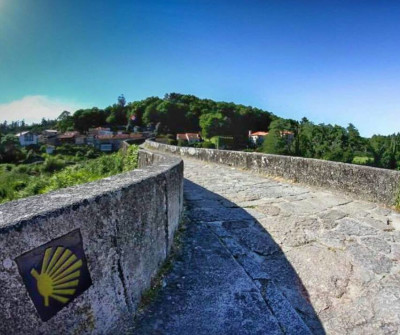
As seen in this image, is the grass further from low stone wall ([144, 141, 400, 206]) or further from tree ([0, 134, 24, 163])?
tree ([0, 134, 24, 163])

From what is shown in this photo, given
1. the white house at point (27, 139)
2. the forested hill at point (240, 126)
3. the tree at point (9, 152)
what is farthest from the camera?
the white house at point (27, 139)

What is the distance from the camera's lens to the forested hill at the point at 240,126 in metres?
63.7

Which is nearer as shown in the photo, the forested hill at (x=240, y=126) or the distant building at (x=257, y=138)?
the forested hill at (x=240, y=126)

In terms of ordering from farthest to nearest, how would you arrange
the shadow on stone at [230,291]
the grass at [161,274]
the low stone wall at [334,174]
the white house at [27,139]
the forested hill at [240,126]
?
the white house at [27,139], the forested hill at [240,126], the low stone wall at [334,174], the grass at [161,274], the shadow on stone at [230,291]

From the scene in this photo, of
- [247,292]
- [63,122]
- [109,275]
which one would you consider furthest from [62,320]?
[63,122]

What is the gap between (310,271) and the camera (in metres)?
2.69

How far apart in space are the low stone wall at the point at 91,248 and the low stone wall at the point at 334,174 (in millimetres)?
3900

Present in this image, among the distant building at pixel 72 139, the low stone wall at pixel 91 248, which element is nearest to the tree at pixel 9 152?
the distant building at pixel 72 139

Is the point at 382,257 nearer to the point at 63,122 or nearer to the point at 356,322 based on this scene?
the point at 356,322

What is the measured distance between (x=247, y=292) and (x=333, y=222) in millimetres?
2064

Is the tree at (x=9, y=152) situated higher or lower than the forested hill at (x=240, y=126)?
lower

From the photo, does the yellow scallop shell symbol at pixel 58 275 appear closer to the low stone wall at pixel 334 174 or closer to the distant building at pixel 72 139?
the low stone wall at pixel 334 174

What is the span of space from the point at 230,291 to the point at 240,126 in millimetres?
91832

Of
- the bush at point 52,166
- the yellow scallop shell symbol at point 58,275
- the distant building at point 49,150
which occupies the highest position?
the yellow scallop shell symbol at point 58,275
